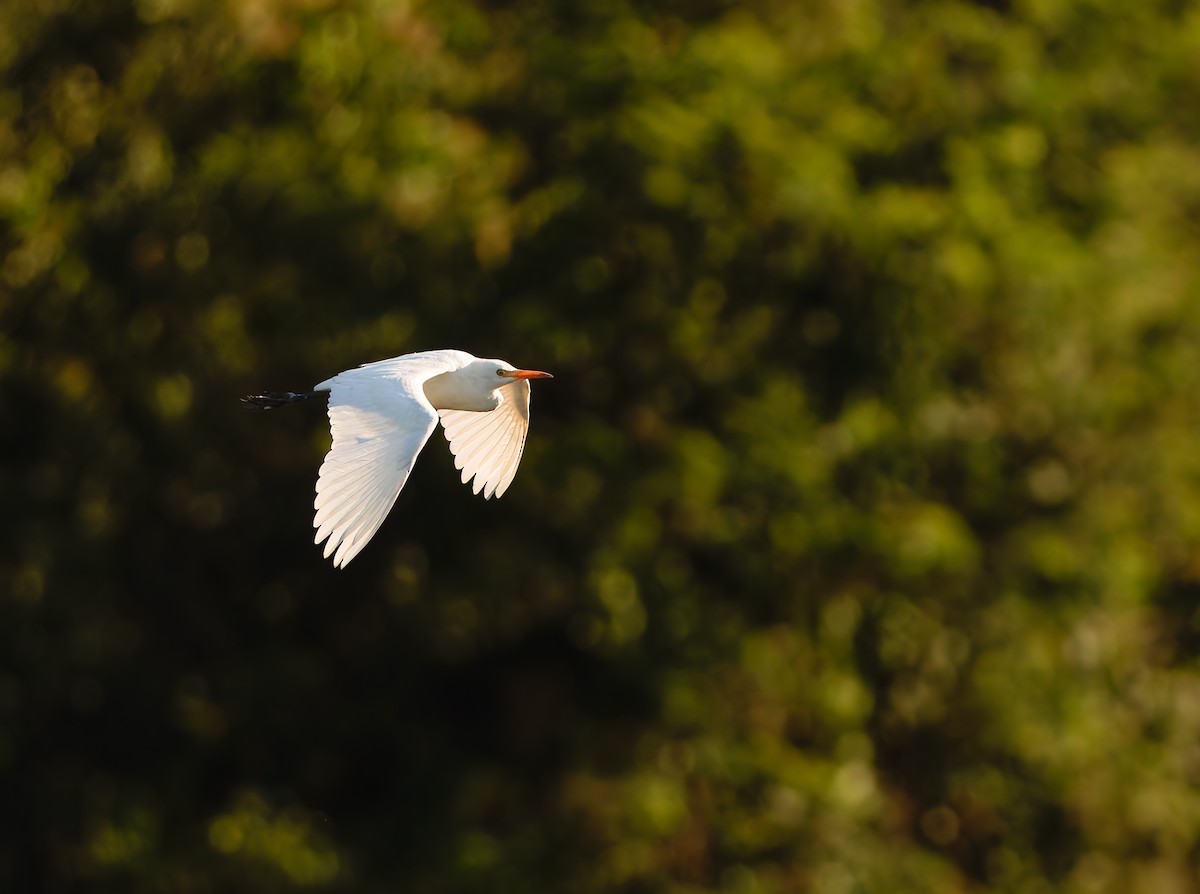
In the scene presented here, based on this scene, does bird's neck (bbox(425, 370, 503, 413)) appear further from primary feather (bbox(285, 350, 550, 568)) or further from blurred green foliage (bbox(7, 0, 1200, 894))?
blurred green foliage (bbox(7, 0, 1200, 894))

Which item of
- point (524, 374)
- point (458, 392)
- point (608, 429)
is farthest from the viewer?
point (608, 429)

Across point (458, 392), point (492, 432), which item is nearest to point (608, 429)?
point (492, 432)

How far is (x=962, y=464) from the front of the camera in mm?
9008

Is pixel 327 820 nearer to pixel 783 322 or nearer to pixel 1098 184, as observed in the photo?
pixel 783 322

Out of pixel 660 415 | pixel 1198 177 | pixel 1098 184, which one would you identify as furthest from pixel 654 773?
pixel 1198 177

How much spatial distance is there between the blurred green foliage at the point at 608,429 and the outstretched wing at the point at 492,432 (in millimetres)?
2704

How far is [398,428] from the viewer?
178 inches

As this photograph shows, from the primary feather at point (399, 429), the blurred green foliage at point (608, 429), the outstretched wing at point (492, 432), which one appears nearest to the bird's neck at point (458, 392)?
the primary feather at point (399, 429)

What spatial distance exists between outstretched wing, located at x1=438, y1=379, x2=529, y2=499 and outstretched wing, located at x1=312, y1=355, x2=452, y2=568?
2.41 ft

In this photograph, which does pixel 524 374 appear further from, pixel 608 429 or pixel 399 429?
pixel 608 429

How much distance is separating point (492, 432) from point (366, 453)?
132cm

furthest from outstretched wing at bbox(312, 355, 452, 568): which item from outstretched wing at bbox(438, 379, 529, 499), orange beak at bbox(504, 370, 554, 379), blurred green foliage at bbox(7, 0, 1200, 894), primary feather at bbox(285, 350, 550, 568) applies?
blurred green foliage at bbox(7, 0, 1200, 894)

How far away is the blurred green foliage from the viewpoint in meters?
8.71

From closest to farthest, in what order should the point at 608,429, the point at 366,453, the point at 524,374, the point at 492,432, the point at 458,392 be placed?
→ the point at 366,453
the point at 458,392
the point at 524,374
the point at 492,432
the point at 608,429
